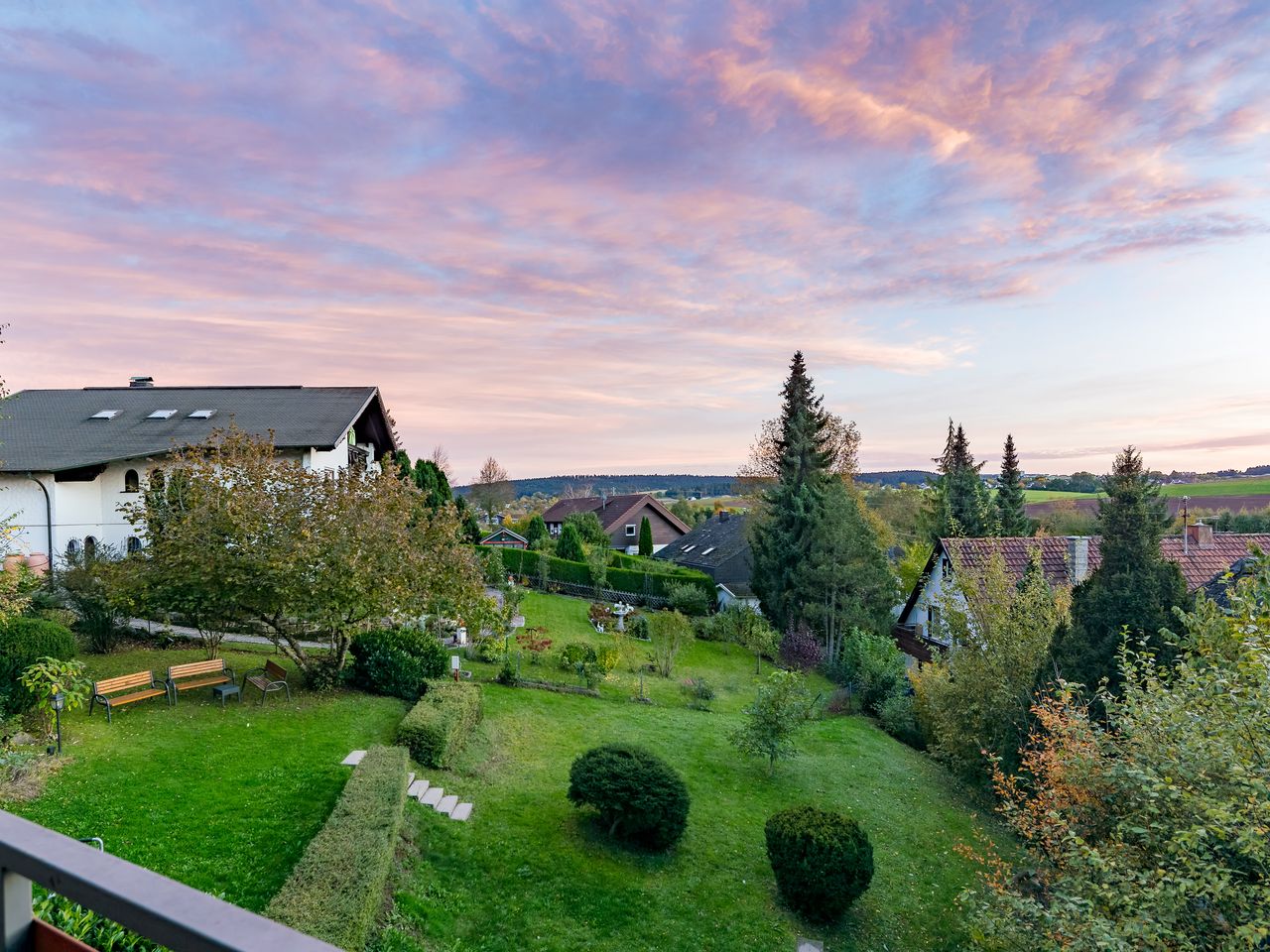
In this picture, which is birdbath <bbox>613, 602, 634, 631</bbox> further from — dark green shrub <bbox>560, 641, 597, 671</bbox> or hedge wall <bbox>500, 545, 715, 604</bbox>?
dark green shrub <bbox>560, 641, 597, 671</bbox>

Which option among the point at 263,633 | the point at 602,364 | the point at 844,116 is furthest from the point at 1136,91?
the point at 263,633

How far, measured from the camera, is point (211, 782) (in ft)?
34.2

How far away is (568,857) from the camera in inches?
418

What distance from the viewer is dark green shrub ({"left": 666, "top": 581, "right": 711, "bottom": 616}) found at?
35719 mm

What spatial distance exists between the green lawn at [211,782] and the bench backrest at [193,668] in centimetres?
Answer: 55

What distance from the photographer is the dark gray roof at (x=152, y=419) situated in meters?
24.3

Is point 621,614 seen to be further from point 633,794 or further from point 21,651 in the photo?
point 21,651

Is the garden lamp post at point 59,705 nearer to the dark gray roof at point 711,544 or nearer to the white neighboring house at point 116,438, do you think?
the white neighboring house at point 116,438

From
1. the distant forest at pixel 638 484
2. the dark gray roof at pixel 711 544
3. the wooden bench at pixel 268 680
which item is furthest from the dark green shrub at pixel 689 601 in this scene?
the distant forest at pixel 638 484

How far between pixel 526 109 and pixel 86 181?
341 inches

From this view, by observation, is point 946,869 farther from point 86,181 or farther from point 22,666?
point 86,181

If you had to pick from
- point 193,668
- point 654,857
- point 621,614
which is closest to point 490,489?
point 621,614

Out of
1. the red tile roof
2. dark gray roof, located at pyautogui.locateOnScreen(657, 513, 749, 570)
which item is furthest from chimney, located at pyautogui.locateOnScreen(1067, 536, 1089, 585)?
dark gray roof, located at pyautogui.locateOnScreen(657, 513, 749, 570)

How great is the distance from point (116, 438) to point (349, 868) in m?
25.5
